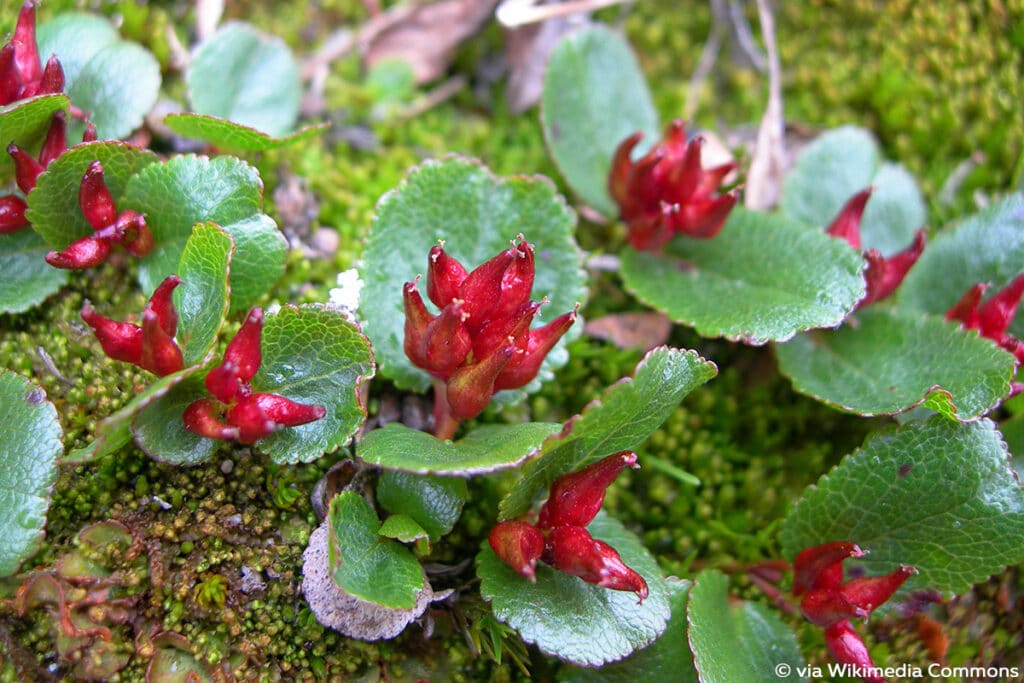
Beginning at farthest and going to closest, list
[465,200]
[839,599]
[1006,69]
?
[1006,69], [465,200], [839,599]

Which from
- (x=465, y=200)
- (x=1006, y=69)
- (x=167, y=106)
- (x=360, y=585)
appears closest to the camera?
(x=360, y=585)

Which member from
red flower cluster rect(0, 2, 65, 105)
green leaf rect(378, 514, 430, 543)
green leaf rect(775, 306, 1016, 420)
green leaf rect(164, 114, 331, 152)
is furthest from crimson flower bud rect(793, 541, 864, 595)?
red flower cluster rect(0, 2, 65, 105)

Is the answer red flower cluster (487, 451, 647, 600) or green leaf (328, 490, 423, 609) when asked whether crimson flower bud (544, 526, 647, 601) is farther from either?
green leaf (328, 490, 423, 609)

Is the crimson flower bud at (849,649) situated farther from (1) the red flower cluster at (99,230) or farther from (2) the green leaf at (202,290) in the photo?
(1) the red flower cluster at (99,230)

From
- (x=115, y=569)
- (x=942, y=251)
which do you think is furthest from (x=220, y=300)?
(x=942, y=251)

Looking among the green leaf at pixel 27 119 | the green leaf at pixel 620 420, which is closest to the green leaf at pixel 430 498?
the green leaf at pixel 620 420

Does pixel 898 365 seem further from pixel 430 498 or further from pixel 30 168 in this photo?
pixel 30 168

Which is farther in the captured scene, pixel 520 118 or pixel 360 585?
pixel 520 118

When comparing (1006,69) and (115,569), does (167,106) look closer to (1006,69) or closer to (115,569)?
(115,569)
